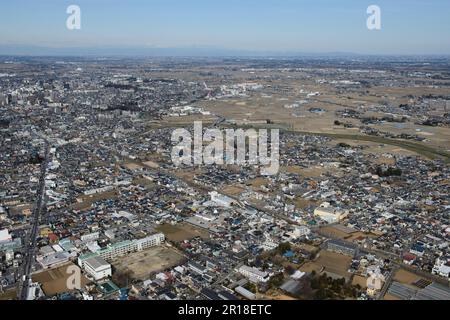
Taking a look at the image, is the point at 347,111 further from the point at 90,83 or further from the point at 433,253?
the point at 90,83

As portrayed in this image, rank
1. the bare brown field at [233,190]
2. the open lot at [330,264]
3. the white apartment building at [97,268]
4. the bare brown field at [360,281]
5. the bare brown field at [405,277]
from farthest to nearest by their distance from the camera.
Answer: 1. the bare brown field at [233,190]
2. the open lot at [330,264]
3. the bare brown field at [405,277]
4. the white apartment building at [97,268]
5. the bare brown field at [360,281]

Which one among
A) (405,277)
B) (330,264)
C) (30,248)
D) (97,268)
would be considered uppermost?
(97,268)

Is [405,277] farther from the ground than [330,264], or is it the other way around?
[330,264]

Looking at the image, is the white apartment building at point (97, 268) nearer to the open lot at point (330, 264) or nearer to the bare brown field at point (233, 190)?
the open lot at point (330, 264)

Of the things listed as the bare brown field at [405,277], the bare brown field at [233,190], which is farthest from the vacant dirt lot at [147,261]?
the bare brown field at [405,277]

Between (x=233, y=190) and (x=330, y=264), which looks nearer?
(x=330, y=264)

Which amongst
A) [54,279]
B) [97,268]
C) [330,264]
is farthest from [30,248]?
[330,264]

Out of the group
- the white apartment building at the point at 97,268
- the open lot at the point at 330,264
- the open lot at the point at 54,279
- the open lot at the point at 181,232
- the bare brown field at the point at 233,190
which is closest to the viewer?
the open lot at the point at 54,279

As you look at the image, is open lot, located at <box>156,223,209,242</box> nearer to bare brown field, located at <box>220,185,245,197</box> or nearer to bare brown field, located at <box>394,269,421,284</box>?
bare brown field, located at <box>220,185,245,197</box>

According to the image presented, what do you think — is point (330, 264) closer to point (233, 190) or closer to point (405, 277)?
point (405, 277)
